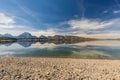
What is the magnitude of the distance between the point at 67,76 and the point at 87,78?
1587 mm

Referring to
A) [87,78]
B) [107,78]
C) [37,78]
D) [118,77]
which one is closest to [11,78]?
[37,78]

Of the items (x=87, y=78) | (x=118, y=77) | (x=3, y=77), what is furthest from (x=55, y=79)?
(x=118, y=77)

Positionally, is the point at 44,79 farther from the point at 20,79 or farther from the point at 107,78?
the point at 107,78

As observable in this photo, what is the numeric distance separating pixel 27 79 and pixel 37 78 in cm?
76

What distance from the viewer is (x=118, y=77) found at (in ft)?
42.5

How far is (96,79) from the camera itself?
41.4ft

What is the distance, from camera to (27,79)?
39.6 ft

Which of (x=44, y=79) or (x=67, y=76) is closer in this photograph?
(x=44, y=79)

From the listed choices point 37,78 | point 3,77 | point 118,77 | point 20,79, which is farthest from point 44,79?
point 118,77

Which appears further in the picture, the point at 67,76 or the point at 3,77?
the point at 67,76

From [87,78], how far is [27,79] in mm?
4492

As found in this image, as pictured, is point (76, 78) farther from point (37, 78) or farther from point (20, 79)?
point (20, 79)

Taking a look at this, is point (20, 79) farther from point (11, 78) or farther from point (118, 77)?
point (118, 77)

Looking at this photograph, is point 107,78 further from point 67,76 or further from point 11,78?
point 11,78
